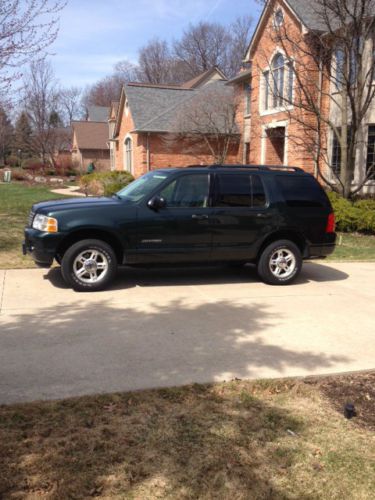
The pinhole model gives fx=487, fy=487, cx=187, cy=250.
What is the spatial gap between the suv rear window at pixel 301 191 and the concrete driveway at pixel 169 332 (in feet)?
4.40

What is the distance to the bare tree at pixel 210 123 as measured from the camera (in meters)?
24.8

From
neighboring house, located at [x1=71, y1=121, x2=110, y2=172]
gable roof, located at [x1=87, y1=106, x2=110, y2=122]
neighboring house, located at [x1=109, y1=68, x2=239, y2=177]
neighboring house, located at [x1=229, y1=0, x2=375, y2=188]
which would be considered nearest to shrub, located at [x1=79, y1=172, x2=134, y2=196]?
neighboring house, located at [x1=109, y1=68, x2=239, y2=177]

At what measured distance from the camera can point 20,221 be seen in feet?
43.5

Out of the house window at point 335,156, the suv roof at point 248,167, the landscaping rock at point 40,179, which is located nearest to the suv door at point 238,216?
the suv roof at point 248,167

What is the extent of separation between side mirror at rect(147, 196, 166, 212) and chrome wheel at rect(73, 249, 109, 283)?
0.99 m

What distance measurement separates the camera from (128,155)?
3109cm

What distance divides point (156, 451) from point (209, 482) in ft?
1.42

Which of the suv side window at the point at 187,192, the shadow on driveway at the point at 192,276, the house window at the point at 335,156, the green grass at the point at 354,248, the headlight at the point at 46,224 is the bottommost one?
the shadow on driveway at the point at 192,276

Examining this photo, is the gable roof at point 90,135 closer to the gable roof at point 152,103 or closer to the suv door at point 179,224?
the gable roof at point 152,103

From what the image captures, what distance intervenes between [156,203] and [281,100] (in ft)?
44.7

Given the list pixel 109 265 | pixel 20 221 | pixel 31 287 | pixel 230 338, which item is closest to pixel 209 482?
pixel 230 338

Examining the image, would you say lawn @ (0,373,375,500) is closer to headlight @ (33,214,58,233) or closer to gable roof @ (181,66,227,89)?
headlight @ (33,214,58,233)

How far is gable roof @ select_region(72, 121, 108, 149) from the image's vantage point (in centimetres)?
5506

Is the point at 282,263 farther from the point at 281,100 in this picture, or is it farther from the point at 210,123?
the point at 210,123
